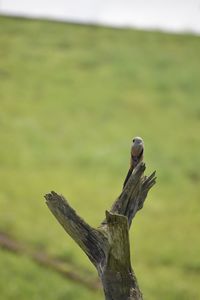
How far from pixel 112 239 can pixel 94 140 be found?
2025 cm

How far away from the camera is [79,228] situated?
5758mm

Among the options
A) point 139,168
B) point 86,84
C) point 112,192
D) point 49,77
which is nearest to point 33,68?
point 49,77

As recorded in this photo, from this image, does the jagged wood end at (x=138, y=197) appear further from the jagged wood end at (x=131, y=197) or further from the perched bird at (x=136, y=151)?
the perched bird at (x=136, y=151)

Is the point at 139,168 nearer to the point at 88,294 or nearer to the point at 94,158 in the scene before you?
the point at 88,294

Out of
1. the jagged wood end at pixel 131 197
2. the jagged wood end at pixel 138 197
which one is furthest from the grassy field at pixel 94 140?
the jagged wood end at pixel 131 197

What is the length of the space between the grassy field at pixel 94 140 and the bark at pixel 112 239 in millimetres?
9431

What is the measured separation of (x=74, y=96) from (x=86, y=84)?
1.42 m

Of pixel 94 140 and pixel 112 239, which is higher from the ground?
pixel 94 140

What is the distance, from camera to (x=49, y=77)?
31.4m

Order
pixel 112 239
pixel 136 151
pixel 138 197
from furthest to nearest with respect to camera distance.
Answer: pixel 138 197 → pixel 136 151 → pixel 112 239

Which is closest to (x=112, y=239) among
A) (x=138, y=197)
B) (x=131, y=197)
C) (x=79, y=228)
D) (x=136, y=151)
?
(x=79, y=228)

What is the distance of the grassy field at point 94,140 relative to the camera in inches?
667

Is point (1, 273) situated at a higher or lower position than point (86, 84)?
lower

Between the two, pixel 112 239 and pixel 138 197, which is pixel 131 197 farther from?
pixel 112 239
